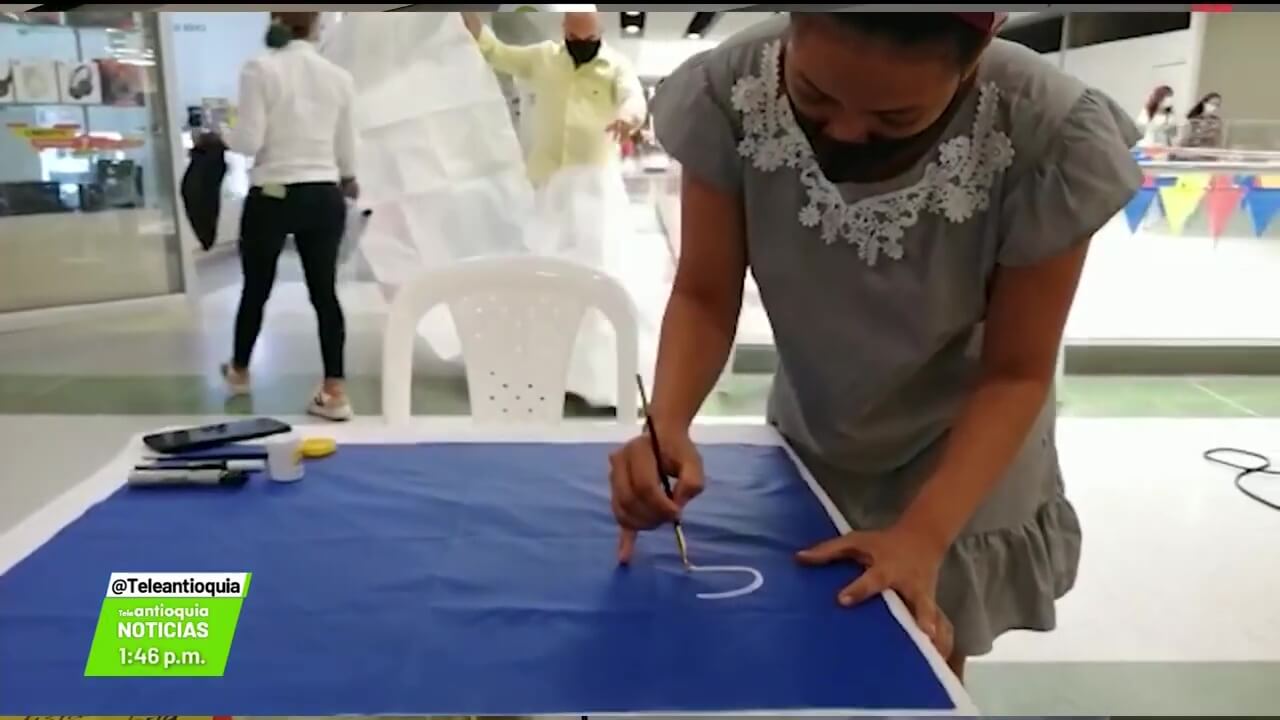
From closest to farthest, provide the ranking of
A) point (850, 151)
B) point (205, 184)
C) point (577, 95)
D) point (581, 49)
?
point (850, 151)
point (581, 49)
point (577, 95)
point (205, 184)

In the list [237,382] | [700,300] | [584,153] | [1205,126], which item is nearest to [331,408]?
[237,382]

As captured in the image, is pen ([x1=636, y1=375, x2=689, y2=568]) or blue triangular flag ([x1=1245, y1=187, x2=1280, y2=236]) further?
blue triangular flag ([x1=1245, y1=187, x2=1280, y2=236])

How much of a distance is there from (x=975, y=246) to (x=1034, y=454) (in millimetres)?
231

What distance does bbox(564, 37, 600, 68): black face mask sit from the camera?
10.0 feet

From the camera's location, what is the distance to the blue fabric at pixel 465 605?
643 millimetres

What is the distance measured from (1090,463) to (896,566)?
2.29 metres

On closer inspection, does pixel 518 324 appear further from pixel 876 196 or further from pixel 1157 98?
pixel 1157 98

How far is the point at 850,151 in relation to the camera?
0.81m

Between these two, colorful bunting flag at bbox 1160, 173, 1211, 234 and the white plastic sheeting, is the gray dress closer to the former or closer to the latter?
the white plastic sheeting

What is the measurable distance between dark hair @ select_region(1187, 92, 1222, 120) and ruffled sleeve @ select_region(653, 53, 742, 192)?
3.86 meters

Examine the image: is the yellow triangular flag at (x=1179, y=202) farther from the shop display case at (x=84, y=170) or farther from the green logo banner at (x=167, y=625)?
the shop display case at (x=84, y=170)

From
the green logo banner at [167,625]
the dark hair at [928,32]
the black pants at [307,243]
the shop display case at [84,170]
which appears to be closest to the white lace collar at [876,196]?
the dark hair at [928,32]

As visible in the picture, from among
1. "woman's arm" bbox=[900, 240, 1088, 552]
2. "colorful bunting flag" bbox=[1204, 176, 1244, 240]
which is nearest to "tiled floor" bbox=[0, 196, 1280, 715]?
"woman's arm" bbox=[900, 240, 1088, 552]

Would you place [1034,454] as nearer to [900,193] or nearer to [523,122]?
[900,193]
